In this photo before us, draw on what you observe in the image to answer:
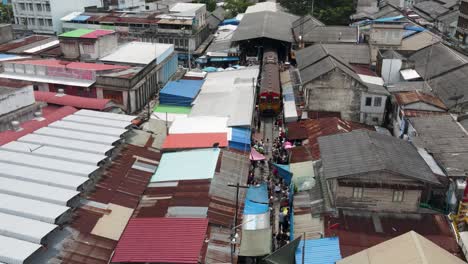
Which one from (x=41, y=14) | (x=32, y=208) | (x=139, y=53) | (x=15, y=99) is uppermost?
(x=41, y=14)

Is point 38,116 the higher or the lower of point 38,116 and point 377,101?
the higher

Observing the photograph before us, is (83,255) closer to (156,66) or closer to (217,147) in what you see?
(217,147)

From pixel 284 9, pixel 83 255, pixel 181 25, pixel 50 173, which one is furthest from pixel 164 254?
pixel 284 9

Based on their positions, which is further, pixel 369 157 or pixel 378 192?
pixel 369 157

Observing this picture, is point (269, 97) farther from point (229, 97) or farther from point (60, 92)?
point (60, 92)

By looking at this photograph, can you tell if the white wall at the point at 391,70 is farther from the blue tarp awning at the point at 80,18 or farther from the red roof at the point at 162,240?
the blue tarp awning at the point at 80,18

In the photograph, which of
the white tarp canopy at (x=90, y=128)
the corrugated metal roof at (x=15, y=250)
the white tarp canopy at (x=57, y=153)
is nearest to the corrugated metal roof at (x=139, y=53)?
→ the white tarp canopy at (x=90, y=128)

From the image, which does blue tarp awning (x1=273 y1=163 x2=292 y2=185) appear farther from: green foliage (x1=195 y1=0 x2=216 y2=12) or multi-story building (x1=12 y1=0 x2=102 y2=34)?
green foliage (x1=195 y1=0 x2=216 y2=12)

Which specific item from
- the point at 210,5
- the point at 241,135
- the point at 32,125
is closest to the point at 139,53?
the point at 32,125
